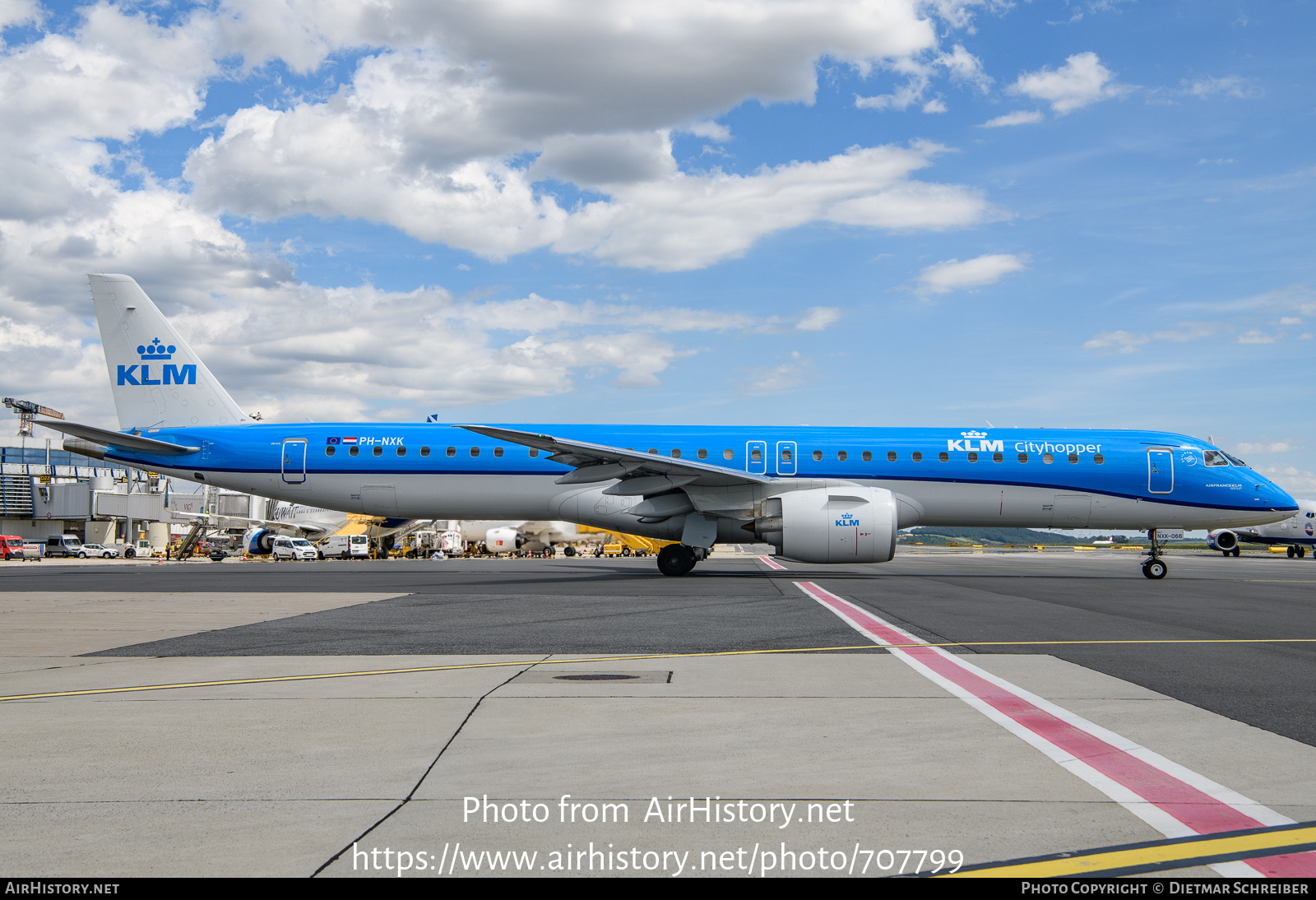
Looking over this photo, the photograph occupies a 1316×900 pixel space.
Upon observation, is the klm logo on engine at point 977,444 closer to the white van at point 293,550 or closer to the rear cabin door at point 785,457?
the rear cabin door at point 785,457

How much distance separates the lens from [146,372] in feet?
81.1

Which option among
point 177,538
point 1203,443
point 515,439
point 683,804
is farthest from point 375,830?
point 177,538

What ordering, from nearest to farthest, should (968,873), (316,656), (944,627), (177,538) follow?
(968,873) < (316,656) < (944,627) < (177,538)

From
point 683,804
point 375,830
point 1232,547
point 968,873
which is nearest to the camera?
point 968,873

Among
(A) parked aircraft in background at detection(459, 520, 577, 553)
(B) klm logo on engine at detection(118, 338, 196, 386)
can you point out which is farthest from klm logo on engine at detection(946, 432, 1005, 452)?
(A) parked aircraft in background at detection(459, 520, 577, 553)

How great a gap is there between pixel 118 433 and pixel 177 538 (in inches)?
2749

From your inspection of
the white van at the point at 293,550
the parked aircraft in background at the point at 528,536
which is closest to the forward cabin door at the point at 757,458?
the parked aircraft in background at the point at 528,536

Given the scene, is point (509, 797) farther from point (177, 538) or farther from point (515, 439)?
point (177, 538)

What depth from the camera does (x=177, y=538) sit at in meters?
84.0

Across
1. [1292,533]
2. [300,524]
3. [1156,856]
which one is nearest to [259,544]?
[300,524]

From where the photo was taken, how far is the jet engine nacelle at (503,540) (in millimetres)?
61312

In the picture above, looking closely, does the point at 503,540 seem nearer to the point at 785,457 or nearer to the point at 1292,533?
the point at 785,457

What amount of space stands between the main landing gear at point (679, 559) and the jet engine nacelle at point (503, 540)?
3987cm

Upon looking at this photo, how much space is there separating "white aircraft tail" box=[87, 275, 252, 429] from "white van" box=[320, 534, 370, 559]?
1433 inches
